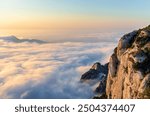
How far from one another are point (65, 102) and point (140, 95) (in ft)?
120

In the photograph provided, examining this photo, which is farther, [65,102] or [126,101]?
[126,101]

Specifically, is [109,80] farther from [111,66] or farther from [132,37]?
[132,37]

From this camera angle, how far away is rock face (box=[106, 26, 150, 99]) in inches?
2867

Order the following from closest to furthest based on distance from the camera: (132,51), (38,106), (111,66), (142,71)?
(38,106)
(142,71)
(132,51)
(111,66)

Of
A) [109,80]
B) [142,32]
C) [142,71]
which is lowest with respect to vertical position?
[109,80]

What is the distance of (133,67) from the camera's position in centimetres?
7800

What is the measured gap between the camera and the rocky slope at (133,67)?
7281cm

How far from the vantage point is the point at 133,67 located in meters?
78.0

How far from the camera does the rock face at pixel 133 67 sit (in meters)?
72.8

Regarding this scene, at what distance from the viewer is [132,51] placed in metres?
83.2

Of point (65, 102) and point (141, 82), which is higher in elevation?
point (65, 102)

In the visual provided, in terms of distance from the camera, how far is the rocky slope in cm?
7281

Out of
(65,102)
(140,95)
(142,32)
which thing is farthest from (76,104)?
(142,32)

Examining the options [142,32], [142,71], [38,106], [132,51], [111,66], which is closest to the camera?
[38,106]
